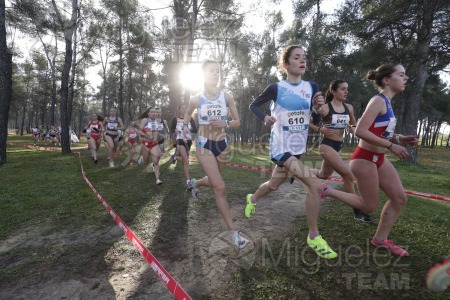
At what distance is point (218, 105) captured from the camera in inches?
172

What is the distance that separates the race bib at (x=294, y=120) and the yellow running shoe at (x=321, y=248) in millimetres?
1432

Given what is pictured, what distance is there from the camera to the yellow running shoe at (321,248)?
3.29 m

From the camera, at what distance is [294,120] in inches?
144

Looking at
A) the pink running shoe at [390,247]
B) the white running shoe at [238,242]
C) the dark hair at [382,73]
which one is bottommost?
A: the white running shoe at [238,242]

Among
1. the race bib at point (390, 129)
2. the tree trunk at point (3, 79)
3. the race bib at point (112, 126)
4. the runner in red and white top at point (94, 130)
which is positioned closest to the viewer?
the race bib at point (390, 129)

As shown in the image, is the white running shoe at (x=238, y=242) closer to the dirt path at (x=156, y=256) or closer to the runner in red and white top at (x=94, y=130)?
the dirt path at (x=156, y=256)

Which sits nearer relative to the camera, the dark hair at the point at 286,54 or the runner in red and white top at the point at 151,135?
the dark hair at the point at 286,54

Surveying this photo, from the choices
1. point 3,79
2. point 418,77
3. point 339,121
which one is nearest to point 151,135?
point 339,121

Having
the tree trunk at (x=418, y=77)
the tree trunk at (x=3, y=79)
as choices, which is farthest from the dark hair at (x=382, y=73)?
the tree trunk at (x=3, y=79)

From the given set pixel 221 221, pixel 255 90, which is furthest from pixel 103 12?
pixel 255 90

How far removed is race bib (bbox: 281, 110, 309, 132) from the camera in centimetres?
365

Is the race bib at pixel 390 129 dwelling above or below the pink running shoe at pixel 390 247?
above

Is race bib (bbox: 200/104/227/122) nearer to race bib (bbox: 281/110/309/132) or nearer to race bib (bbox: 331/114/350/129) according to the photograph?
race bib (bbox: 281/110/309/132)

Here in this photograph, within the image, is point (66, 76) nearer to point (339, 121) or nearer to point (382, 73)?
point (339, 121)
